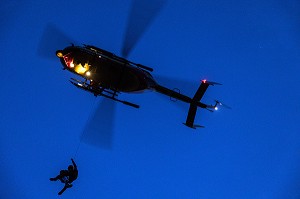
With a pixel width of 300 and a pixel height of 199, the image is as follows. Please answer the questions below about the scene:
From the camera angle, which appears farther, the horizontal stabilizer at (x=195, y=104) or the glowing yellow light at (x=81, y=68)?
the horizontal stabilizer at (x=195, y=104)

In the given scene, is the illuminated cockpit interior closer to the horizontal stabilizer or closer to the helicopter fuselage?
the helicopter fuselage

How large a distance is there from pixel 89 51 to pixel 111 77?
1.18 m

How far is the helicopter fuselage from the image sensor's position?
9516 mm

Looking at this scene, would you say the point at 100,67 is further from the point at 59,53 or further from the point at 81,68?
the point at 59,53

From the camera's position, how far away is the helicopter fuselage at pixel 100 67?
9.52 meters

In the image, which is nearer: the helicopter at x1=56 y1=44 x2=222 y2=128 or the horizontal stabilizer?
the helicopter at x1=56 y1=44 x2=222 y2=128

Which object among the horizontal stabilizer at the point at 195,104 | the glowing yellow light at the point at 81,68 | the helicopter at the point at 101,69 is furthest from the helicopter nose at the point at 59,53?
the horizontal stabilizer at the point at 195,104

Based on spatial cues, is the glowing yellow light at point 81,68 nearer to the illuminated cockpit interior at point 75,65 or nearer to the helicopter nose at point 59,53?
the illuminated cockpit interior at point 75,65

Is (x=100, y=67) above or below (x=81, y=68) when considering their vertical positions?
above

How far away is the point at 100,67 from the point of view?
9.54m

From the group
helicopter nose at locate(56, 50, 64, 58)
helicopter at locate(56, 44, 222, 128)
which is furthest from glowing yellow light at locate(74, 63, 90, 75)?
helicopter nose at locate(56, 50, 64, 58)

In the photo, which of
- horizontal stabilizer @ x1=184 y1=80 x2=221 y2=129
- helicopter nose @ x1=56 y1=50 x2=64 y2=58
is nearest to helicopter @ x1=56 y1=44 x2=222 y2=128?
helicopter nose @ x1=56 y1=50 x2=64 y2=58

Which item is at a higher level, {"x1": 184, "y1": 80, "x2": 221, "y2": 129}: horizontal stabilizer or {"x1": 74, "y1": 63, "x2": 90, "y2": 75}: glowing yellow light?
{"x1": 184, "y1": 80, "x2": 221, "y2": 129}: horizontal stabilizer

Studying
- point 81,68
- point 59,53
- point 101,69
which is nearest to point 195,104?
point 101,69
